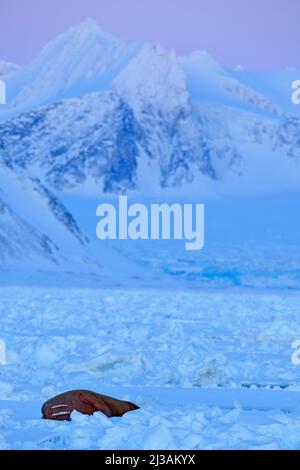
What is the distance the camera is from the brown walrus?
20.1 ft

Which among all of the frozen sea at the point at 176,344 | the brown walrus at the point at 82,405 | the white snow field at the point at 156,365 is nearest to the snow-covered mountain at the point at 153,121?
the frozen sea at the point at 176,344

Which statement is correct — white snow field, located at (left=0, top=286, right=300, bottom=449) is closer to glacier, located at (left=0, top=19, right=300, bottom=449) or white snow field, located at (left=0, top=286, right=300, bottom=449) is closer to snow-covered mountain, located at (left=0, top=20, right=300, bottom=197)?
glacier, located at (left=0, top=19, right=300, bottom=449)

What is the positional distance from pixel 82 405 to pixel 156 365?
1692 millimetres

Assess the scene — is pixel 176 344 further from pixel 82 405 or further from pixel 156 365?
pixel 82 405

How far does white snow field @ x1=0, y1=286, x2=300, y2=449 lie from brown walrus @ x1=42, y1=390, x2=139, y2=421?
0.11 m

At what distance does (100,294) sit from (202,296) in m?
1.51

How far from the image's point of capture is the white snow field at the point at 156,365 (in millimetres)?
5727

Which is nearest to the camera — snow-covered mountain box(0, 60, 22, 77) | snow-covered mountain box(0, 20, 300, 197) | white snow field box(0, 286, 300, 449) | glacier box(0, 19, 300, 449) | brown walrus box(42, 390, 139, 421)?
white snow field box(0, 286, 300, 449)

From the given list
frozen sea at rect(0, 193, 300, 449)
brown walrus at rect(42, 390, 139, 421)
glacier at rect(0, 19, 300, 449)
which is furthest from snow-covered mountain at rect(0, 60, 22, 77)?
brown walrus at rect(42, 390, 139, 421)

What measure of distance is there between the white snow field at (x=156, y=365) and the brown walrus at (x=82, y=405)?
0.11 m

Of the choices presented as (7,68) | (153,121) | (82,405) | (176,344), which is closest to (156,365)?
(176,344)

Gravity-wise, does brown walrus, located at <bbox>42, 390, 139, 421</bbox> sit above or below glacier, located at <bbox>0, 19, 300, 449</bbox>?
below

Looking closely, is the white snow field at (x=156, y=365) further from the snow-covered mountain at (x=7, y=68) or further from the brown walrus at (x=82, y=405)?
the snow-covered mountain at (x=7, y=68)

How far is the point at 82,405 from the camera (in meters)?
6.23
